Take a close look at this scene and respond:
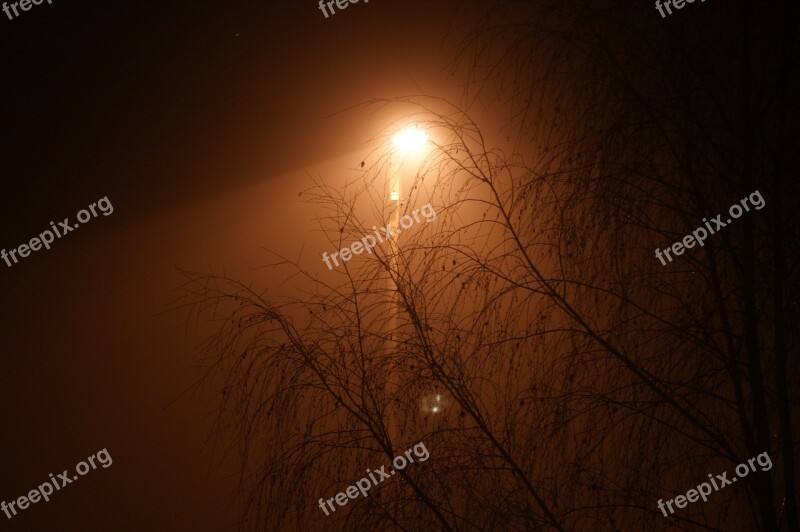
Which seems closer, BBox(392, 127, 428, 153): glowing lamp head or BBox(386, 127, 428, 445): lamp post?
BBox(386, 127, 428, 445): lamp post

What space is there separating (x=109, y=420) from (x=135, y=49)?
150 centimetres

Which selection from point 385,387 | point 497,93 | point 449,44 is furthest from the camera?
point 449,44

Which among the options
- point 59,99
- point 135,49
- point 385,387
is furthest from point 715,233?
point 59,99

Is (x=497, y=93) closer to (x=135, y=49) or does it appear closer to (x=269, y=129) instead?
(x=269, y=129)

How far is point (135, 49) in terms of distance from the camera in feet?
8.91

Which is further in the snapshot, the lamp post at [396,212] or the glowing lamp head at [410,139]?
the glowing lamp head at [410,139]

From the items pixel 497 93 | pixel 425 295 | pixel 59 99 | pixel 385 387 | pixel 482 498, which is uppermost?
pixel 59 99

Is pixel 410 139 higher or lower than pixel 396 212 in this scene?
higher

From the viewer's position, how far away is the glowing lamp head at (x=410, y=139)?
2.09 meters

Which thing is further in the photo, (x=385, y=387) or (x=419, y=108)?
(x=419, y=108)

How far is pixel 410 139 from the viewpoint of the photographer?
82.3 inches

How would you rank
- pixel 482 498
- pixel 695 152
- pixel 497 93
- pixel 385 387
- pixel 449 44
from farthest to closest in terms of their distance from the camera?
pixel 449 44, pixel 497 93, pixel 385 387, pixel 482 498, pixel 695 152

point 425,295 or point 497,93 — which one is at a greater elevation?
point 497,93

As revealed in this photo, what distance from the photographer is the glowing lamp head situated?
2.09m
